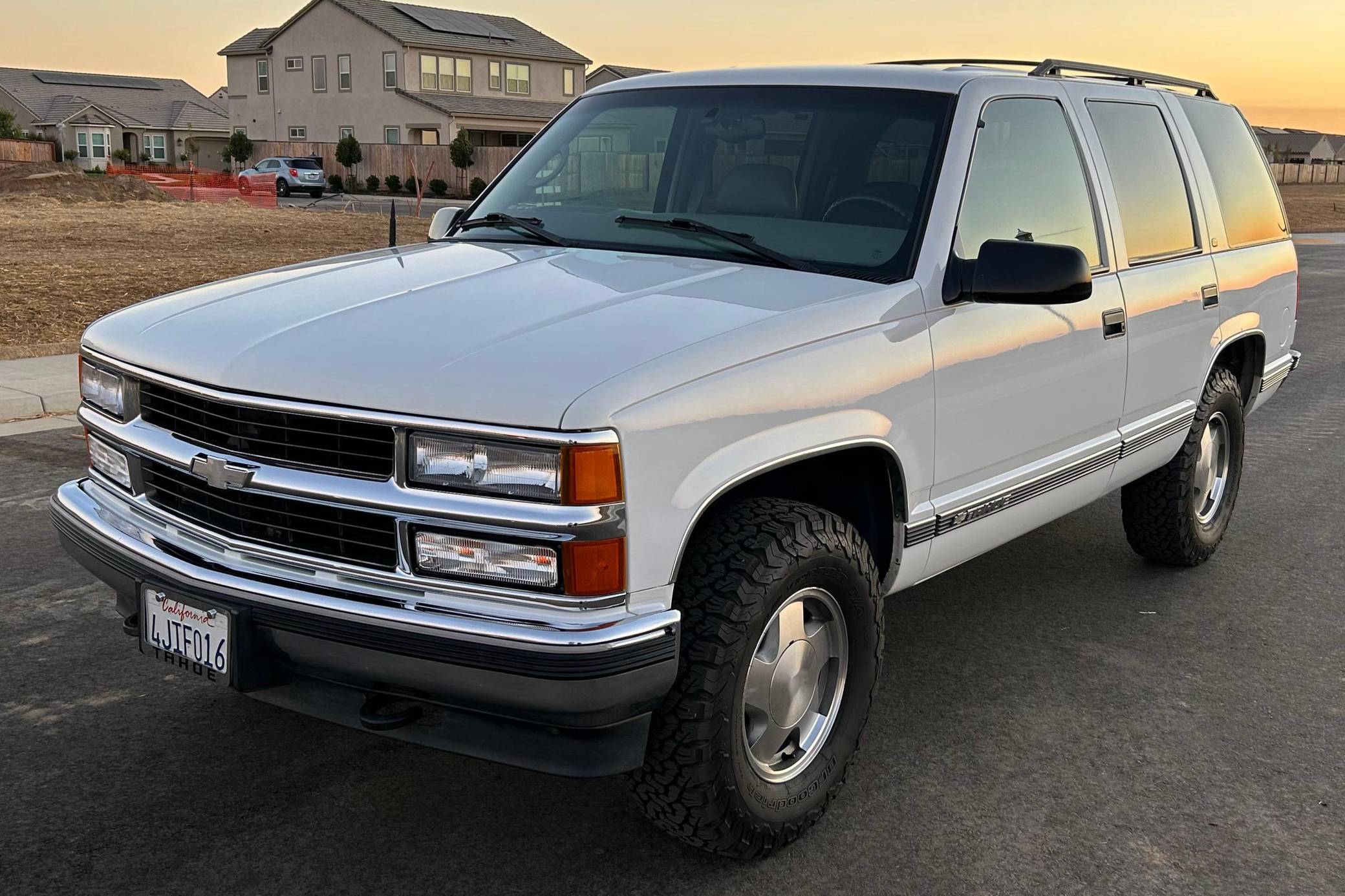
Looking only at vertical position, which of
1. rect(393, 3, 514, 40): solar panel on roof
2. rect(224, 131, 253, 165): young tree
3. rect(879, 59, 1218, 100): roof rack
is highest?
rect(393, 3, 514, 40): solar panel on roof

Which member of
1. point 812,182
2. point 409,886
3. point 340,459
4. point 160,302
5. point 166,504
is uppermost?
point 812,182

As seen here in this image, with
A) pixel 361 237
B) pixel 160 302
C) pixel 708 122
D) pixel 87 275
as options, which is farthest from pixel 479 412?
pixel 361 237

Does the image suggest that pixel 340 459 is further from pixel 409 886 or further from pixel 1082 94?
pixel 1082 94

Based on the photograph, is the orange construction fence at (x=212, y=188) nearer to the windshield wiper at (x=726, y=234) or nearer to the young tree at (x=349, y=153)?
the young tree at (x=349, y=153)

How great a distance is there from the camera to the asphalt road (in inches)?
129

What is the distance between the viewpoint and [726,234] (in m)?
4.02

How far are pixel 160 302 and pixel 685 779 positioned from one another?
2.01 metres

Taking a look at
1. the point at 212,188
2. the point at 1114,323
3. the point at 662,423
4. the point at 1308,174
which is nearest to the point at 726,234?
the point at 662,423

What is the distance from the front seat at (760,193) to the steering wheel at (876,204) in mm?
103

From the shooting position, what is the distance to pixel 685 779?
305 centimetres

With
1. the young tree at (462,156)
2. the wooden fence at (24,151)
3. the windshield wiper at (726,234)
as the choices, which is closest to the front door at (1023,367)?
the windshield wiper at (726,234)

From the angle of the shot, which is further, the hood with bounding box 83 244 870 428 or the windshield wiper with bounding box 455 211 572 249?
the windshield wiper with bounding box 455 211 572 249

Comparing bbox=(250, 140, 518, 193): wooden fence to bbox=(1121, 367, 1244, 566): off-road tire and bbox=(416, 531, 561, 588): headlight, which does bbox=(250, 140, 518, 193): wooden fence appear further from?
bbox=(416, 531, 561, 588): headlight

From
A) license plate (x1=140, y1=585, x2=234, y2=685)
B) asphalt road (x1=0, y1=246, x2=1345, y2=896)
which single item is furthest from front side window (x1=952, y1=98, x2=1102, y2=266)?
license plate (x1=140, y1=585, x2=234, y2=685)
